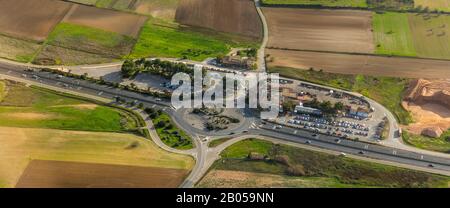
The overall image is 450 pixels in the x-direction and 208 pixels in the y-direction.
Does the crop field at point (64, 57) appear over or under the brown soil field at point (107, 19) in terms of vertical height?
under

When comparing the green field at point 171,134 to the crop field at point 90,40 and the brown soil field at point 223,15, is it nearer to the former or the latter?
the crop field at point 90,40

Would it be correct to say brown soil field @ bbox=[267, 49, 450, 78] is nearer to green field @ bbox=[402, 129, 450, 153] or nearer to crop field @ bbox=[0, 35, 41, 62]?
green field @ bbox=[402, 129, 450, 153]

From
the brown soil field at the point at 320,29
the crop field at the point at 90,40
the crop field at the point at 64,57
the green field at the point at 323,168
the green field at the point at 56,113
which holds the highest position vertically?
the brown soil field at the point at 320,29

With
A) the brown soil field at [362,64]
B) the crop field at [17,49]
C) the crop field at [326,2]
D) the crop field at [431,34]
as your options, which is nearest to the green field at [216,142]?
the brown soil field at [362,64]

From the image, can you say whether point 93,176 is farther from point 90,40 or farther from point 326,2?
point 326,2

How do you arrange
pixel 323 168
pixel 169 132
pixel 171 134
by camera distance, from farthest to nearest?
1. pixel 169 132
2. pixel 171 134
3. pixel 323 168

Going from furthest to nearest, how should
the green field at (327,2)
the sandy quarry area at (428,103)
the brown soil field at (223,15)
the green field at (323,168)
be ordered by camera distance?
1. the green field at (327,2)
2. the brown soil field at (223,15)
3. the sandy quarry area at (428,103)
4. the green field at (323,168)

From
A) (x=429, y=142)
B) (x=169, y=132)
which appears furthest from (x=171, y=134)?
(x=429, y=142)
